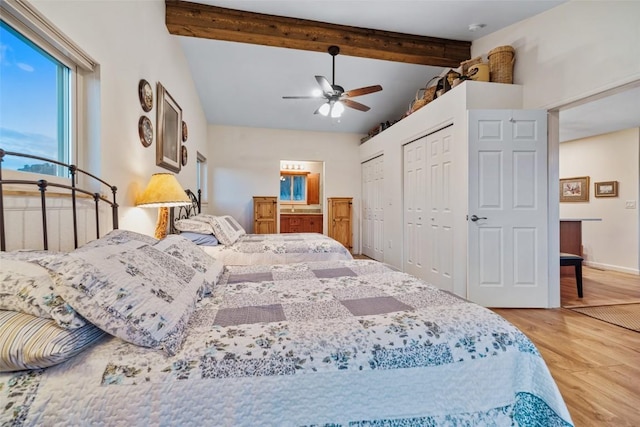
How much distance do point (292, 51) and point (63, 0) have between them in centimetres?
282

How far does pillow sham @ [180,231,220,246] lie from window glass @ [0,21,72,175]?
1.33m

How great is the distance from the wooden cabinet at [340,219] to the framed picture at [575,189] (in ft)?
13.6

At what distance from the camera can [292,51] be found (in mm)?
3850

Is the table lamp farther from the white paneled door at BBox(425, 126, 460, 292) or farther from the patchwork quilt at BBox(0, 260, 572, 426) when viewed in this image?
the white paneled door at BBox(425, 126, 460, 292)

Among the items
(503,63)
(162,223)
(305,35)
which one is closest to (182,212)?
(162,223)

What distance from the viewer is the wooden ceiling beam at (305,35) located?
3.03 m

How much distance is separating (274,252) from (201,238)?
0.75m

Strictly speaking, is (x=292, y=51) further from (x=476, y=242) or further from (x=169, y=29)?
(x=476, y=242)

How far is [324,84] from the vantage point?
3.03 meters

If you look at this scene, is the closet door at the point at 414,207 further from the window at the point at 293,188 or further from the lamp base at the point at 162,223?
the window at the point at 293,188

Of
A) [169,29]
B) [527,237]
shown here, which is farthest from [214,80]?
[527,237]

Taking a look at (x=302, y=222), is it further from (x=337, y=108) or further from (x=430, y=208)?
(x=337, y=108)

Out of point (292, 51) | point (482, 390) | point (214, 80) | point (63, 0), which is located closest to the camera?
point (482, 390)

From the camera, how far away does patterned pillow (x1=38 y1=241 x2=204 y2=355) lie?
80cm
